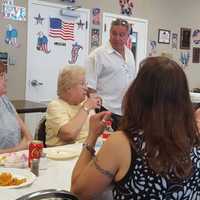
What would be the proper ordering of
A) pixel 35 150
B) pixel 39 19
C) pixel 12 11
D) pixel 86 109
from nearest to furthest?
pixel 35 150, pixel 86 109, pixel 12 11, pixel 39 19

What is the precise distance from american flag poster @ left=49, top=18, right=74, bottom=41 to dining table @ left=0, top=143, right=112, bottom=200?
10.4ft

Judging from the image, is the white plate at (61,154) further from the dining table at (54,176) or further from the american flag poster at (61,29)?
the american flag poster at (61,29)

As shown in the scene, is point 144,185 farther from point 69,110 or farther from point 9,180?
point 69,110

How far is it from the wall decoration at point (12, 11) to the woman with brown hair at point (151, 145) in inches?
151

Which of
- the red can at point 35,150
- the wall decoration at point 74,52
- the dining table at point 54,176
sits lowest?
the dining table at point 54,176

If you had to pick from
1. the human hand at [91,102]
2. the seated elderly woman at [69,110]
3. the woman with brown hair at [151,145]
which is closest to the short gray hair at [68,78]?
the seated elderly woman at [69,110]

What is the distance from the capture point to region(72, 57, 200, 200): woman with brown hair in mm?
1346

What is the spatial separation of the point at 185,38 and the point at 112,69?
378cm

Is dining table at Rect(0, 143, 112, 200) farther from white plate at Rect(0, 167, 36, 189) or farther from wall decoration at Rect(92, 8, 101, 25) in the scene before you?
wall decoration at Rect(92, 8, 101, 25)

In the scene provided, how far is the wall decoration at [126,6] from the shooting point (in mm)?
6105

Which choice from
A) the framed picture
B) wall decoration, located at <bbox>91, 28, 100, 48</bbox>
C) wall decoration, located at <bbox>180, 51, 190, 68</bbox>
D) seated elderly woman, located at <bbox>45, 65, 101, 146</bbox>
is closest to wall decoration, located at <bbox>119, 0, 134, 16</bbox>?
wall decoration, located at <bbox>91, 28, 100, 48</bbox>

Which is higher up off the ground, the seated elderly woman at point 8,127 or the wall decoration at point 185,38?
the wall decoration at point 185,38

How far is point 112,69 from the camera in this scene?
12.4 ft

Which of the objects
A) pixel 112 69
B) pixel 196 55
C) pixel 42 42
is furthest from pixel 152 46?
pixel 112 69
